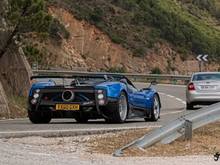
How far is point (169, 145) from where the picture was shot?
11.4 m

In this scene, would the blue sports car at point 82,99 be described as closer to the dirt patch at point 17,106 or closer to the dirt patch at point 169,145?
the dirt patch at point 169,145

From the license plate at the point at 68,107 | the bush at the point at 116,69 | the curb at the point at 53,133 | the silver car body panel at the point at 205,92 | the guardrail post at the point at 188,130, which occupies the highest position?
the guardrail post at the point at 188,130

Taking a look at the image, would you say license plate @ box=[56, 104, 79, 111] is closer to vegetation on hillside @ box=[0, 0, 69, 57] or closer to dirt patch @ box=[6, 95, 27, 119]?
dirt patch @ box=[6, 95, 27, 119]

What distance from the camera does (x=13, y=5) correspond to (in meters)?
24.9

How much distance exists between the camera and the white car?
2569cm

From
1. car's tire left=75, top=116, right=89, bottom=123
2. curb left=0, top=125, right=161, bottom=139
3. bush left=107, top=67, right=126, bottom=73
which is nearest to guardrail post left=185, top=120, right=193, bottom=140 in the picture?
curb left=0, top=125, right=161, bottom=139

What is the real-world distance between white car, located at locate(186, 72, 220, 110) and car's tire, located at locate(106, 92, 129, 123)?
9190mm

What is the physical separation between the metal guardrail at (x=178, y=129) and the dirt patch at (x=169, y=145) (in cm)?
10

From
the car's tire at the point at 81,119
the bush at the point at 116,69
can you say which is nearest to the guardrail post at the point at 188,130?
the car's tire at the point at 81,119

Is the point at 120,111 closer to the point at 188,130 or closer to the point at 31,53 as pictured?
the point at 188,130

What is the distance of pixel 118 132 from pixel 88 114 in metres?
2.74

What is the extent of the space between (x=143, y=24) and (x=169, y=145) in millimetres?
54390

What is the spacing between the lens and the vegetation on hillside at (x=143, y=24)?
62.0 metres

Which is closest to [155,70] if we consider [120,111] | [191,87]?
[191,87]
